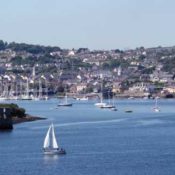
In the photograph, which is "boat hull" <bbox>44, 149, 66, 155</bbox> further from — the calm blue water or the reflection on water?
the calm blue water

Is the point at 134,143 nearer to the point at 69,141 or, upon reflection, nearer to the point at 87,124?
the point at 69,141

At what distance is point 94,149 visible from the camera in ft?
209

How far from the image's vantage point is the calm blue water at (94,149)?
5331 cm

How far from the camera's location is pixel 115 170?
52.7 m

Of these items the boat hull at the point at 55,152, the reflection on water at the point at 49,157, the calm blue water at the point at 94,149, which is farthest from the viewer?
the boat hull at the point at 55,152

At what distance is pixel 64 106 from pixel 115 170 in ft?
317

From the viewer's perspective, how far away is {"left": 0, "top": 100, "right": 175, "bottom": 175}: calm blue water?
53.3 meters

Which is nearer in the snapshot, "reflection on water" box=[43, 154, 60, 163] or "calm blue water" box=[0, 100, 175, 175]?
"calm blue water" box=[0, 100, 175, 175]

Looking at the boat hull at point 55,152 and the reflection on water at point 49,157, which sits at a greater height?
the boat hull at point 55,152

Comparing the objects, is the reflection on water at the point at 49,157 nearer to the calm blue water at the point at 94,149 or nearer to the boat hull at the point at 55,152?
the calm blue water at the point at 94,149

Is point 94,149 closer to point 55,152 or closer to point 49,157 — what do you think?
point 55,152

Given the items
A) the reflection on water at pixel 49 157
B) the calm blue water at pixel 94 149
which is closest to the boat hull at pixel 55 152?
the reflection on water at pixel 49 157

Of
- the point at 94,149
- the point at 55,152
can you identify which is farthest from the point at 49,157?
the point at 94,149

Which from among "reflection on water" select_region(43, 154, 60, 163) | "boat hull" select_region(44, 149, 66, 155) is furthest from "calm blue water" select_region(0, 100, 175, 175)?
"boat hull" select_region(44, 149, 66, 155)
